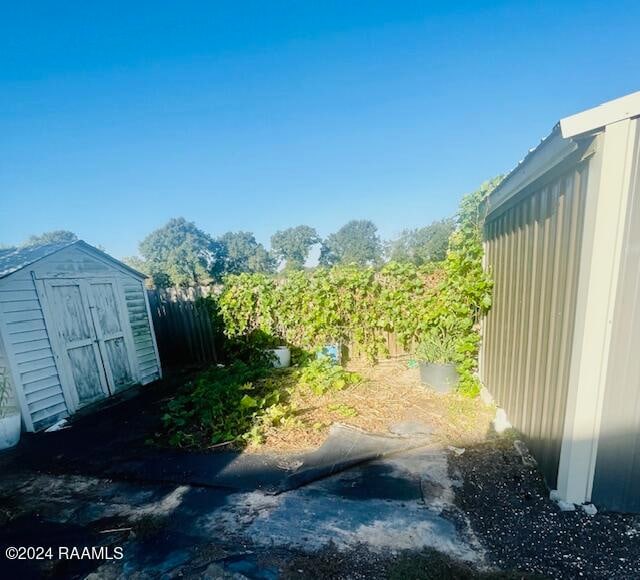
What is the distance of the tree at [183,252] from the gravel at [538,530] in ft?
97.1

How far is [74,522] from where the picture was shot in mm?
2326

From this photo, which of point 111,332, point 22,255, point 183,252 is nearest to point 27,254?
point 22,255

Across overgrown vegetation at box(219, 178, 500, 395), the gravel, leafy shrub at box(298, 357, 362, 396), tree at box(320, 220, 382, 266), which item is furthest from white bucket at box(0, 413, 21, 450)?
tree at box(320, 220, 382, 266)

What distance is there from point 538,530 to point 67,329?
237 inches

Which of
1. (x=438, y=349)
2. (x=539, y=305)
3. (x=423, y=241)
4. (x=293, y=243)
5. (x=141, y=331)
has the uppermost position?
(x=293, y=243)

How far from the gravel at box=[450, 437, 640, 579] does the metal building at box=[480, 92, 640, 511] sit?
0.14m

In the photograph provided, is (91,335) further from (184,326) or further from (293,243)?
(293,243)

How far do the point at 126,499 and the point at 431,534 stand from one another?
98.4 inches

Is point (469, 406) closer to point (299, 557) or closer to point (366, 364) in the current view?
point (366, 364)

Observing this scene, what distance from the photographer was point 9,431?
3.66m

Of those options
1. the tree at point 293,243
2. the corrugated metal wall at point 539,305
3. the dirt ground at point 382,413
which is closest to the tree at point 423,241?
the tree at point 293,243

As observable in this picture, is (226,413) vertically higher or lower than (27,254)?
lower

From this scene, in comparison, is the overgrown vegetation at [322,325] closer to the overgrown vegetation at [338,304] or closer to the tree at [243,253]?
the overgrown vegetation at [338,304]

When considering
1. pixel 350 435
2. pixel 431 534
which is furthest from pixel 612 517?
pixel 350 435
